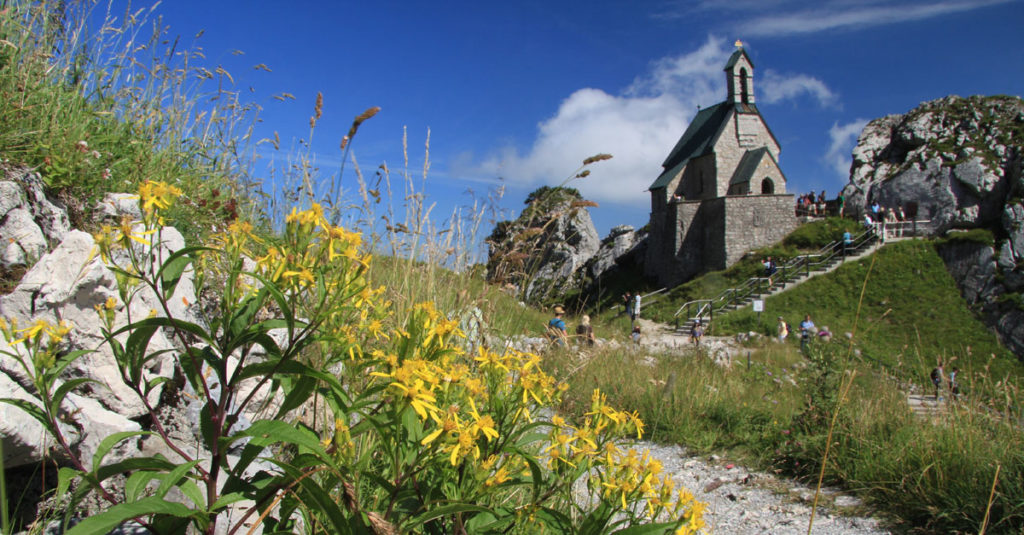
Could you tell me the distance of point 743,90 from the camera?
121 feet

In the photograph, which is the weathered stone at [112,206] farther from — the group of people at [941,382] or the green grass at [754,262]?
the green grass at [754,262]

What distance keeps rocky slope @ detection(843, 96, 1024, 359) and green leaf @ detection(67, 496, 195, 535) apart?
28469 mm

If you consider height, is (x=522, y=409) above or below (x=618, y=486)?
above

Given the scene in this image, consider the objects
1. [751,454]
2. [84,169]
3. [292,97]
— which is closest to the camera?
[84,169]

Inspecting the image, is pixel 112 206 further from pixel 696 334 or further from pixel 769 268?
pixel 769 268

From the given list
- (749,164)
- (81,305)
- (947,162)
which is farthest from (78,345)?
(947,162)

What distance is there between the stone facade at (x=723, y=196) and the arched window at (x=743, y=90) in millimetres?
70

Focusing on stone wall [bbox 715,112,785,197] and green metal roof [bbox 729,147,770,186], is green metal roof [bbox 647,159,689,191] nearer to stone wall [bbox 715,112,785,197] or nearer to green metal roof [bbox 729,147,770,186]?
stone wall [bbox 715,112,785,197]

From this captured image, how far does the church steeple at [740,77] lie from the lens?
1428 inches

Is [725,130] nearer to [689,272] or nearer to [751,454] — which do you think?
[689,272]

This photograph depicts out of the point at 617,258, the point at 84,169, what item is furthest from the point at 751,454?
the point at 617,258

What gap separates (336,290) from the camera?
1.10m

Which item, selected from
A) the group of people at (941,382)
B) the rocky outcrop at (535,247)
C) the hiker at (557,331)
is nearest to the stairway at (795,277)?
the group of people at (941,382)

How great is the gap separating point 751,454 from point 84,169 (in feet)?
17.9
